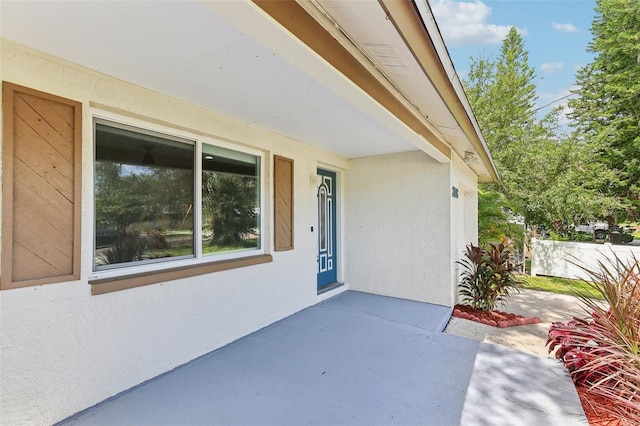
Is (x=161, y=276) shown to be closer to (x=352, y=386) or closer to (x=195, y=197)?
(x=195, y=197)

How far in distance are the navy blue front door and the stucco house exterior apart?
1226 millimetres

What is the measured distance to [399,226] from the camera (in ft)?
19.0

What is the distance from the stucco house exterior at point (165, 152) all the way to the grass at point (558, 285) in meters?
6.08

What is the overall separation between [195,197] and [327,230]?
315 centimetres

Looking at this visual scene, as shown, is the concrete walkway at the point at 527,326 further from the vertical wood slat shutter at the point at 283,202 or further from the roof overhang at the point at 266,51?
the roof overhang at the point at 266,51

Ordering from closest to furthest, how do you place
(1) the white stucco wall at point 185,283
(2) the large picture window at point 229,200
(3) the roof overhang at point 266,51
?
(3) the roof overhang at point 266,51, (1) the white stucco wall at point 185,283, (2) the large picture window at point 229,200

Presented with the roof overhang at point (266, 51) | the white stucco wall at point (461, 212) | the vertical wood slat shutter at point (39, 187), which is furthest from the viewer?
the white stucco wall at point (461, 212)

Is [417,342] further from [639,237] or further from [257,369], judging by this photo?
[639,237]

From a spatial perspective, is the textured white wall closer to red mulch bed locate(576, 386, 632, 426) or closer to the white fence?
red mulch bed locate(576, 386, 632, 426)

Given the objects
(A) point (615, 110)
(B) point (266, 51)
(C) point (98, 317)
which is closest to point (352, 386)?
(C) point (98, 317)

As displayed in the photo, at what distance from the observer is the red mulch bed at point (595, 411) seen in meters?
2.17

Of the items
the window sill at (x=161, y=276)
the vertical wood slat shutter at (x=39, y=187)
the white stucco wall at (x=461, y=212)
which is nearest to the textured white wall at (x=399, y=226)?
the white stucco wall at (x=461, y=212)

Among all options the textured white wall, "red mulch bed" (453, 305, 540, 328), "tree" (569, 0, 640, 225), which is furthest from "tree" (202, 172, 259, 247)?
"tree" (569, 0, 640, 225)

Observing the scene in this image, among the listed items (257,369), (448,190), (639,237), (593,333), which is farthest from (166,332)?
(639,237)
